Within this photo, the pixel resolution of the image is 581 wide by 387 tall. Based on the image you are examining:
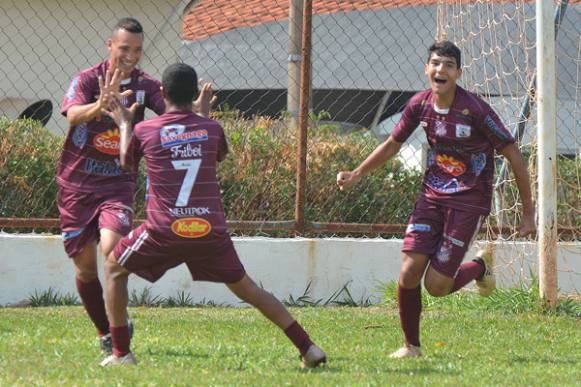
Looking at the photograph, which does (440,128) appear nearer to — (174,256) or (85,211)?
(174,256)

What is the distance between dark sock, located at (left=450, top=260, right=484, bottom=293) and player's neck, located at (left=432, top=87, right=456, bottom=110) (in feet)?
3.48

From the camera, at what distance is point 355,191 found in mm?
9984

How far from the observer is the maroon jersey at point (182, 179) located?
580 centimetres

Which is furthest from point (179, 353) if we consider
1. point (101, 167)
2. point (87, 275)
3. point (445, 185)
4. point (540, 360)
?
point (540, 360)

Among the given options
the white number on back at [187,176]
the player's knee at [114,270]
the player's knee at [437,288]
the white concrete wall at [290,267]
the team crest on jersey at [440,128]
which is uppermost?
the team crest on jersey at [440,128]

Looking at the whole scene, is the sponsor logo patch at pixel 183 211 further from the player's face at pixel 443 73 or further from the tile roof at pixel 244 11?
the tile roof at pixel 244 11

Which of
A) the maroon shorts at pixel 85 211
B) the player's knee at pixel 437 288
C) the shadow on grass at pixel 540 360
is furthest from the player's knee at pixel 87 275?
the shadow on grass at pixel 540 360

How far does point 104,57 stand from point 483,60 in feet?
14.7

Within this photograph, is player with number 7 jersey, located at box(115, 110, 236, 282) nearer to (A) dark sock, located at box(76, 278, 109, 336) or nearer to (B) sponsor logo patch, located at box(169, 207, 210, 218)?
(B) sponsor logo patch, located at box(169, 207, 210, 218)

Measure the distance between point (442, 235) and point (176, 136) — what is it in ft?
6.21

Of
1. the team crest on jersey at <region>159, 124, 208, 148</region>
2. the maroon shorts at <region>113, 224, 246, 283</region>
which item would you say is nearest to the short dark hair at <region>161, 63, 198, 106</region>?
the team crest on jersey at <region>159, 124, 208, 148</region>

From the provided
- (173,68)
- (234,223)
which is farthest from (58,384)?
(234,223)

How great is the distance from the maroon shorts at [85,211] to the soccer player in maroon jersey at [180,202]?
586 millimetres

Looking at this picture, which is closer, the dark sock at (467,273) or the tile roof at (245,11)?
the dark sock at (467,273)
